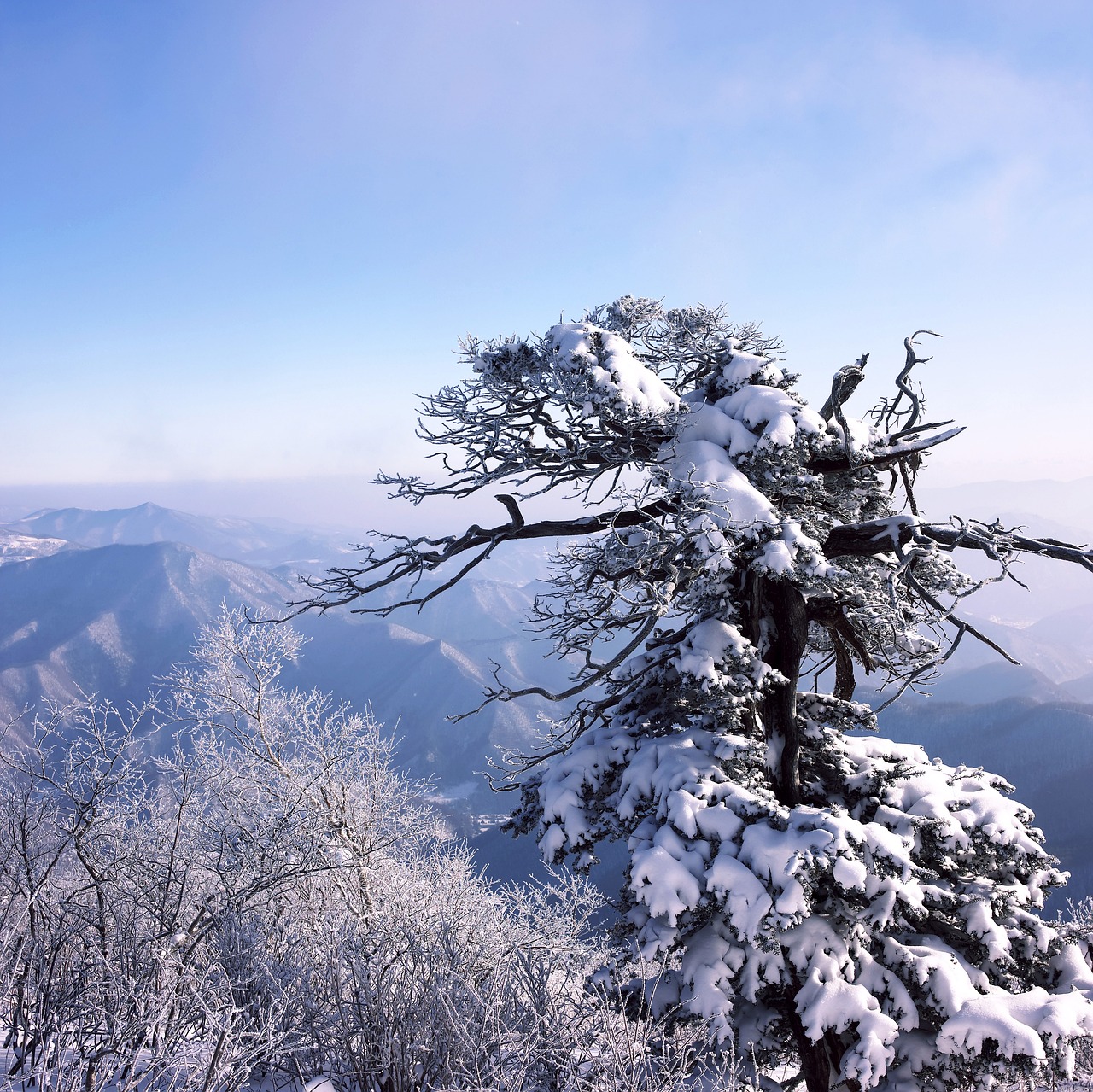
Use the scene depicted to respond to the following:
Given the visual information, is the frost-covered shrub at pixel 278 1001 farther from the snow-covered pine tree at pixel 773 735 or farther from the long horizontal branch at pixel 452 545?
the long horizontal branch at pixel 452 545

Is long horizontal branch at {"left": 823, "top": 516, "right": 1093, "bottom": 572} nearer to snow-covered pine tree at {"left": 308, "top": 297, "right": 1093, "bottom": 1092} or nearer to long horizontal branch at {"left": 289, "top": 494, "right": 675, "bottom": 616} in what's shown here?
snow-covered pine tree at {"left": 308, "top": 297, "right": 1093, "bottom": 1092}

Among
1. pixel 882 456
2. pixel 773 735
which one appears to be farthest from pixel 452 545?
pixel 882 456

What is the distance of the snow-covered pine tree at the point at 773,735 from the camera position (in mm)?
5309

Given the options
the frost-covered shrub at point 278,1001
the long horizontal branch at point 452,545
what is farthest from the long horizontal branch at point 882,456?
the frost-covered shrub at point 278,1001

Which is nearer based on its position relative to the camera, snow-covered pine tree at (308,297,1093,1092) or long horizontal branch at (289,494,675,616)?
snow-covered pine tree at (308,297,1093,1092)

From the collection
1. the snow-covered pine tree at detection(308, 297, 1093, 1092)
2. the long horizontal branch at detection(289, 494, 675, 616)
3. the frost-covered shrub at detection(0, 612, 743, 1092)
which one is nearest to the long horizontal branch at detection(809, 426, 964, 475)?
the snow-covered pine tree at detection(308, 297, 1093, 1092)

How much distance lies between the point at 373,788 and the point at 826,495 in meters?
18.8

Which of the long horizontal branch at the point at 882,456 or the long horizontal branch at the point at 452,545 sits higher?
the long horizontal branch at the point at 882,456

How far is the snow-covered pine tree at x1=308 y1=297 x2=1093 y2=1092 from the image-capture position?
531 centimetres

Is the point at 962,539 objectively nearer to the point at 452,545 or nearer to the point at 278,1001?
the point at 452,545

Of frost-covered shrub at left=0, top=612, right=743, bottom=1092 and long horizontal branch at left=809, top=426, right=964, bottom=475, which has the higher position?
long horizontal branch at left=809, top=426, right=964, bottom=475

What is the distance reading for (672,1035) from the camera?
5883 mm

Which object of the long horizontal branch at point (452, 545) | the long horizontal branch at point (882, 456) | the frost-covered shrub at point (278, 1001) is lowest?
the frost-covered shrub at point (278, 1001)

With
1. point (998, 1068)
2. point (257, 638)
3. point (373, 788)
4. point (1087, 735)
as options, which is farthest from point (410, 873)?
point (1087, 735)
